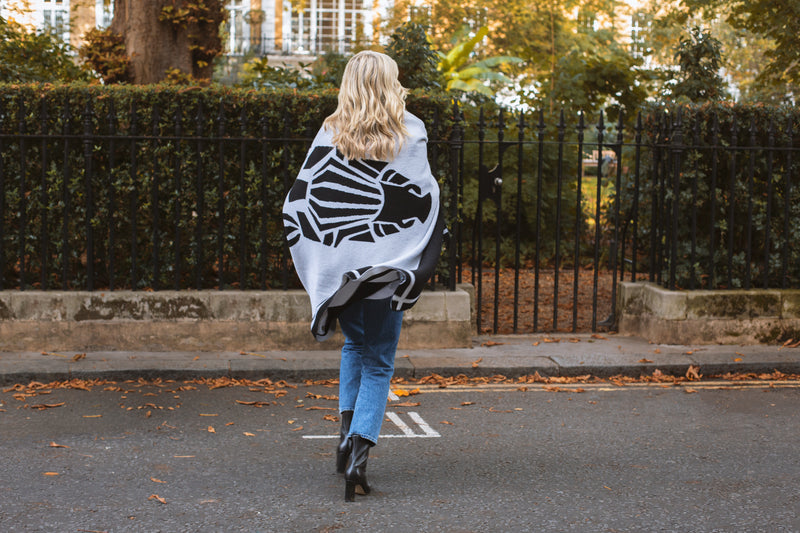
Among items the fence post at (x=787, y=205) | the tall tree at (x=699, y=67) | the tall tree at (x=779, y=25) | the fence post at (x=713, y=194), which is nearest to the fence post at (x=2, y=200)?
the fence post at (x=713, y=194)

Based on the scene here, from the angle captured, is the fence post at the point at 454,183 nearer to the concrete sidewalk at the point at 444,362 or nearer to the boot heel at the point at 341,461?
the concrete sidewalk at the point at 444,362

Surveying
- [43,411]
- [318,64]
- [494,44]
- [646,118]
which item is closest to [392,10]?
[494,44]

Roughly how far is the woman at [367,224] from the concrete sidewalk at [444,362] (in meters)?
2.54

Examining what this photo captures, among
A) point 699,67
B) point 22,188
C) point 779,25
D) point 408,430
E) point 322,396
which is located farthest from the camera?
point 699,67

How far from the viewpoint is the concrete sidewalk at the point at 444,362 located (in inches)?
254

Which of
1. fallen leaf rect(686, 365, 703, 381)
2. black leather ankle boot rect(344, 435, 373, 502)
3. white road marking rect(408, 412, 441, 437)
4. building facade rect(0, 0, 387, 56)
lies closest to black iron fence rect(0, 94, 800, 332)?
fallen leaf rect(686, 365, 703, 381)

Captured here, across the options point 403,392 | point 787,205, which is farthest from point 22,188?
point 787,205

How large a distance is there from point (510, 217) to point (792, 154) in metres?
5.99

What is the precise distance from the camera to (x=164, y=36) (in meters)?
9.45

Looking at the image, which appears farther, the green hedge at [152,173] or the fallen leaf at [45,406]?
the green hedge at [152,173]

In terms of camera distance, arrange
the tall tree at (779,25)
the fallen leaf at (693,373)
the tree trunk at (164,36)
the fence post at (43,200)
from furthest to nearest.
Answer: the tall tree at (779,25) < the tree trunk at (164,36) < the fence post at (43,200) < the fallen leaf at (693,373)

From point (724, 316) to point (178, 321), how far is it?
4.43m

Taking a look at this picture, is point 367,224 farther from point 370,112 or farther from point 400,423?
point 400,423

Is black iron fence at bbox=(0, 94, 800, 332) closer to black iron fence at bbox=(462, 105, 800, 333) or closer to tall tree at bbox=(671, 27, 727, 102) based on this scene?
black iron fence at bbox=(462, 105, 800, 333)
